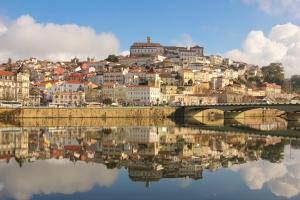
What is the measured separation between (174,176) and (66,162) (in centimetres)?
787

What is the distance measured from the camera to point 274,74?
6693 inches

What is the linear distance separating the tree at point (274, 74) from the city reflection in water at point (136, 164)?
13360 cm

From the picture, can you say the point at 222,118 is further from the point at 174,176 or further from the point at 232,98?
the point at 174,176

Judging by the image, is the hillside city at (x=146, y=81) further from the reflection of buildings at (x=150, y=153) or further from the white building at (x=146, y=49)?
the reflection of buildings at (x=150, y=153)

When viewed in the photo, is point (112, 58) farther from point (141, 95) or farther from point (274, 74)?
point (274, 74)

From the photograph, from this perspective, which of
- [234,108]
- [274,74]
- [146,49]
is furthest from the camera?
[274,74]

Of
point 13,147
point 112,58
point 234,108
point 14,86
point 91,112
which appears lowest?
point 13,147

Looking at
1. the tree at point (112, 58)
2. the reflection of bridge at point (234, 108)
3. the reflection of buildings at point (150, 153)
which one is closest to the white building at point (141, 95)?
the reflection of bridge at point (234, 108)

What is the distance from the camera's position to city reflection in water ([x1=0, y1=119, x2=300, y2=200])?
65.2ft

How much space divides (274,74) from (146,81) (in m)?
76.6

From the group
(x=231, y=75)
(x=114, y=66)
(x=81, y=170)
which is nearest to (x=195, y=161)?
(x=81, y=170)

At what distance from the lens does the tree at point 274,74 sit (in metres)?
168

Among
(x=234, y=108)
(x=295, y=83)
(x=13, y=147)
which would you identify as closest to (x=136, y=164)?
(x=13, y=147)

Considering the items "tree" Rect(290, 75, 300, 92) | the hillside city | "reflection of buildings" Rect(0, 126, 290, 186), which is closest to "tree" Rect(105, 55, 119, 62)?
the hillside city
